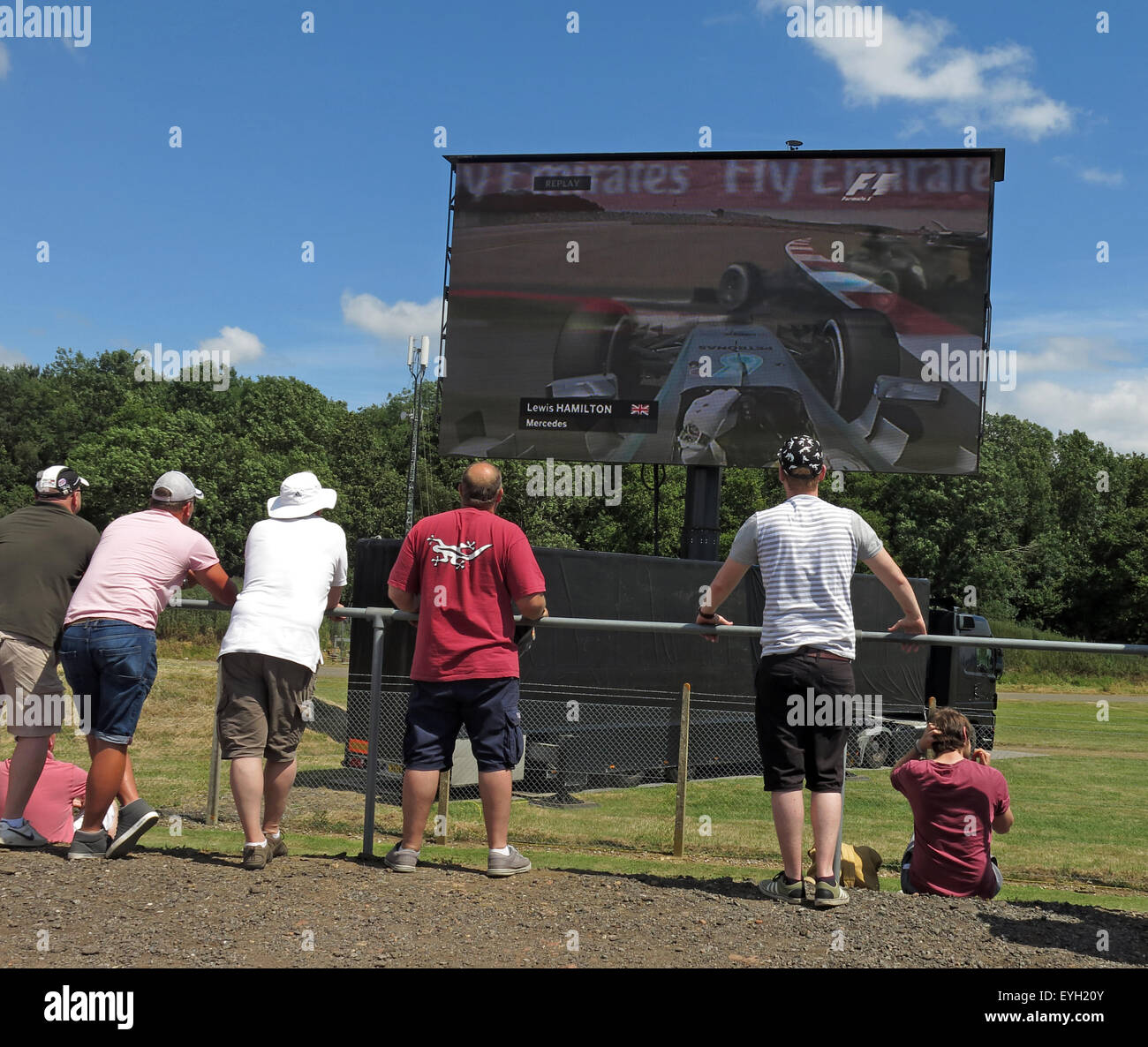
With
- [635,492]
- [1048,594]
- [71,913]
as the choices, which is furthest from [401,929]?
[1048,594]

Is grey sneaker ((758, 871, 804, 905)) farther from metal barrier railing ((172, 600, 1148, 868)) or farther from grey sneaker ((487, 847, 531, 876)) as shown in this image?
grey sneaker ((487, 847, 531, 876))

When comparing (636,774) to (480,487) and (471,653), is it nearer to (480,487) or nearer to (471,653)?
(471,653)

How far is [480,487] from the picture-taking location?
5.73 m

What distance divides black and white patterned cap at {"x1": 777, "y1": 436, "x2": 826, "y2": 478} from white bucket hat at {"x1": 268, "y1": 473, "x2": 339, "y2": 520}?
220 cm

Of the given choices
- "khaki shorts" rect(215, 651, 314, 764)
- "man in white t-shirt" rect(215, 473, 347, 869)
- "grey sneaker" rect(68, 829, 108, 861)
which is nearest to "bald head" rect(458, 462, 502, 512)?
"man in white t-shirt" rect(215, 473, 347, 869)

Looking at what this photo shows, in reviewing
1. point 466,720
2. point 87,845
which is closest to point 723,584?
point 466,720

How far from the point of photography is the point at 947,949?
472 centimetres

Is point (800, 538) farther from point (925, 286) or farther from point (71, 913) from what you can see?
point (925, 286)

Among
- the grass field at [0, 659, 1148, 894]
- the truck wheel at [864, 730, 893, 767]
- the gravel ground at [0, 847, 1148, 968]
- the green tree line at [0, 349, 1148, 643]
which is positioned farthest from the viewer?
the green tree line at [0, 349, 1148, 643]

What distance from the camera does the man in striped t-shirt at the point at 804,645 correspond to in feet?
17.3

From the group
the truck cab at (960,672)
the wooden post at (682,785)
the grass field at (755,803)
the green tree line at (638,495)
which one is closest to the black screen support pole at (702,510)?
the truck cab at (960,672)

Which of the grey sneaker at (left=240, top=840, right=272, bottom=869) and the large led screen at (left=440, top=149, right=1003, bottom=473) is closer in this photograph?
the grey sneaker at (left=240, top=840, right=272, bottom=869)

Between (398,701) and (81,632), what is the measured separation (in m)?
3.85

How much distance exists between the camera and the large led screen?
16.6m
